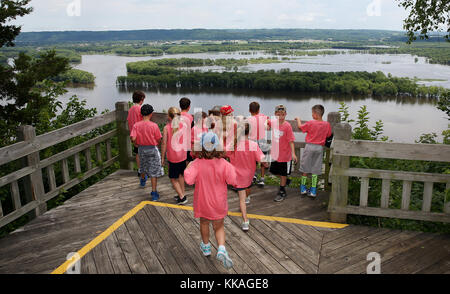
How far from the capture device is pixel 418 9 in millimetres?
12289

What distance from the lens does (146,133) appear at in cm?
534

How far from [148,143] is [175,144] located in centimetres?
44

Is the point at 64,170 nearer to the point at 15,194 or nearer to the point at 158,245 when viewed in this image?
the point at 15,194

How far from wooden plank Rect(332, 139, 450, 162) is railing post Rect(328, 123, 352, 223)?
0.26 feet

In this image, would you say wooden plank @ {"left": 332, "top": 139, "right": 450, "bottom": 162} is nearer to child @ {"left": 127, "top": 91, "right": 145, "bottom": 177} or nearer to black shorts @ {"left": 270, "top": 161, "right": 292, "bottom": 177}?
black shorts @ {"left": 270, "top": 161, "right": 292, "bottom": 177}

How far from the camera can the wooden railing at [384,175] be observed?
419 cm

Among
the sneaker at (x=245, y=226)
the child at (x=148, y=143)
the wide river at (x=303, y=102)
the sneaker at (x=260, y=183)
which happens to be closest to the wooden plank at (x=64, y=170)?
the child at (x=148, y=143)

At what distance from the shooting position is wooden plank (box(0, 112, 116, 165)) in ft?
14.3

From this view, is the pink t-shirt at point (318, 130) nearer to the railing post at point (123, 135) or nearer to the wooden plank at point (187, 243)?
the wooden plank at point (187, 243)

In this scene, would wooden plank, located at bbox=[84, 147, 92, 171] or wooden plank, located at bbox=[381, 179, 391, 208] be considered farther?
wooden plank, located at bbox=[84, 147, 92, 171]

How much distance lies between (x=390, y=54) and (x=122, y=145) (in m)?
192

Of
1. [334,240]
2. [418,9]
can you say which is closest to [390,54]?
[418,9]

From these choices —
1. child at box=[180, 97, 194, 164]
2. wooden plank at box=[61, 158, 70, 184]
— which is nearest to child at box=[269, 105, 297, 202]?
child at box=[180, 97, 194, 164]
